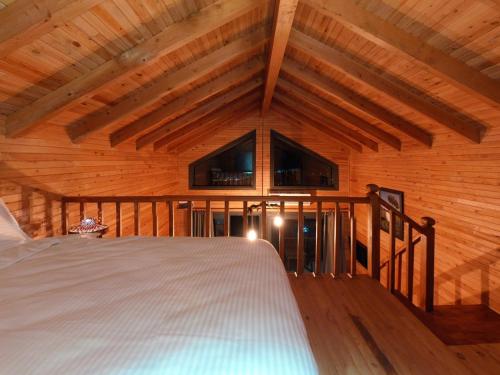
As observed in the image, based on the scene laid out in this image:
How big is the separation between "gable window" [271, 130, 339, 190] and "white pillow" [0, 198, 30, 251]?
5962 millimetres

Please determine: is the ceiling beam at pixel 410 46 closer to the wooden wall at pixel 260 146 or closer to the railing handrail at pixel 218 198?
the railing handrail at pixel 218 198

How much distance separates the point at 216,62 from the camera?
3.24 meters

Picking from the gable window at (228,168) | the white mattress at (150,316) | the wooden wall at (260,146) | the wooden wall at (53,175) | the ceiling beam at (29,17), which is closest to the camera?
the white mattress at (150,316)

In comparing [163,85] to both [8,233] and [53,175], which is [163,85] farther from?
[8,233]

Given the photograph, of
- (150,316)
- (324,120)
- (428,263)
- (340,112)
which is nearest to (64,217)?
(150,316)

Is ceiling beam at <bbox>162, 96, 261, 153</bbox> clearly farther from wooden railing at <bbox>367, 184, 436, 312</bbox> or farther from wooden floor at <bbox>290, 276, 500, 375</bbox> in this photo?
wooden floor at <bbox>290, 276, 500, 375</bbox>

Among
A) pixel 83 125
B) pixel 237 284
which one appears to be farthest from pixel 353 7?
pixel 83 125

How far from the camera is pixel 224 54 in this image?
323cm

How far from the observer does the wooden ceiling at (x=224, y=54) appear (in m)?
2.02

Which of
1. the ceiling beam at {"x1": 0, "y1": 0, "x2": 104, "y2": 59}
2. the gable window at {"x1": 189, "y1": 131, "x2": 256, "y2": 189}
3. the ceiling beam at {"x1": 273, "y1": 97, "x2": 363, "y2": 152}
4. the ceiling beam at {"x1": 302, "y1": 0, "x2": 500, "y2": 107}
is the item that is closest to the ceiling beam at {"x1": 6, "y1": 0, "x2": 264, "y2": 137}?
the ceiling beam at {"x1": 302, "y1": 0, "x2": 500, "y2": 107}

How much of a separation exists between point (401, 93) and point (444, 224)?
6.86 ft

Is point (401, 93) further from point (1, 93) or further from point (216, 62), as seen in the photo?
point (1, 93)

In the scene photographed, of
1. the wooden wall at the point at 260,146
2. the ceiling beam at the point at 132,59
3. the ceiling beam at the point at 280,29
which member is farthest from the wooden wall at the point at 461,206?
the ceiling beam at the point at 132,59

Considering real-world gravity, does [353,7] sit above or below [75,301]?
above
